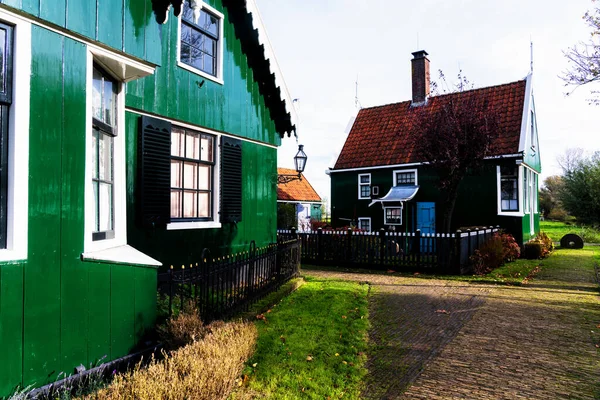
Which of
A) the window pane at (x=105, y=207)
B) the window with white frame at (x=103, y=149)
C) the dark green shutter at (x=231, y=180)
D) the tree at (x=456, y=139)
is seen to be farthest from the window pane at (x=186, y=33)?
the tree at (x=456, y=139)

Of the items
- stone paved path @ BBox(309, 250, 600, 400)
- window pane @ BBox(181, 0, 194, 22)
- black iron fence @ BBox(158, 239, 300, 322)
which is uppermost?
window pane @ BBox(181, 0, 194, 22)

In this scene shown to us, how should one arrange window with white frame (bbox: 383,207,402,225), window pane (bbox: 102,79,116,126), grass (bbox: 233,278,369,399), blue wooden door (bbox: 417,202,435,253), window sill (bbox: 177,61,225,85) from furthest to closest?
1. window with white frame (bbox: 383,207,402,225)
2. blue wooden door (bbox: 417,202,435,253)
3. window sill (bbox: 177,61,225,85)
4. window pane (bbox: 102,79,116,126)
5. grass (bbox: 233,278,369,399)

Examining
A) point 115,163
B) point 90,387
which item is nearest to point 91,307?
point 90,387

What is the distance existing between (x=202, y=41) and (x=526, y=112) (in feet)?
49.3

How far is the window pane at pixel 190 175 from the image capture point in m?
7.64

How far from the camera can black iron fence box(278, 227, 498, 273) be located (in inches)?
483

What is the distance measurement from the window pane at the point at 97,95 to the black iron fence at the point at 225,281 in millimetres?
2014

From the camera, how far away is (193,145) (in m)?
7.84

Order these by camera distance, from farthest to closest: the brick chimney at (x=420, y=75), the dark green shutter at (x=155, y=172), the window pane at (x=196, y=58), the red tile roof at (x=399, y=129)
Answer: the brick chimney at (x=420, y=75), the red tile roof at (x=399, y=129), the window pane at (x=196, y=58), the dark green shutter at (x=155, y=172)

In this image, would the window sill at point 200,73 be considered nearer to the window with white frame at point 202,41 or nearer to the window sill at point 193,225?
the window with white frame at point 202,41

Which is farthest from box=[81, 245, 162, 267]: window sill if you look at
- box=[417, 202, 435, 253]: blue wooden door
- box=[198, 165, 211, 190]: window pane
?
box=[417, 202, 435, 253]: blue wooden door

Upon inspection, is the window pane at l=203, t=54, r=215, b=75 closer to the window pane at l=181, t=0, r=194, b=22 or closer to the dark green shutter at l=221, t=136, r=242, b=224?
the window pane at l=181, t=0, r=194, b=22

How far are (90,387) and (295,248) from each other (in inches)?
256

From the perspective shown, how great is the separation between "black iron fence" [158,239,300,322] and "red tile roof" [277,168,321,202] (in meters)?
24.7
